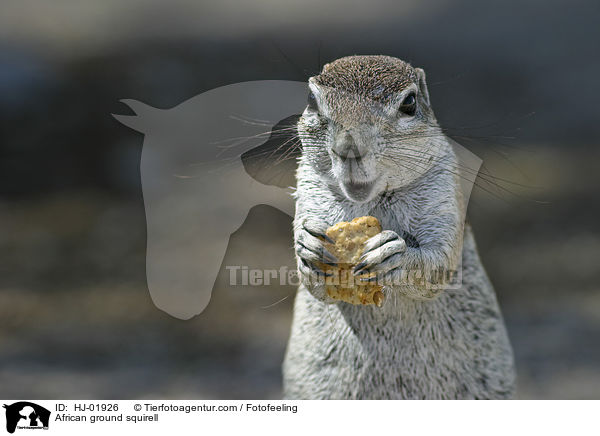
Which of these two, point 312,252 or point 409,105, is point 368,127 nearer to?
point 409,105

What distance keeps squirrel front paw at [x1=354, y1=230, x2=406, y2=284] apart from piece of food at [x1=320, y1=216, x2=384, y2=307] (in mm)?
38

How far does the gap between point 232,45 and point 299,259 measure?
4.41m

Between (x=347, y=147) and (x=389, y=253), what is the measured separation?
0.32 metres

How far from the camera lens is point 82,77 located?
6062 mm

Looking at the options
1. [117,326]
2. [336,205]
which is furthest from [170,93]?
[336,205]

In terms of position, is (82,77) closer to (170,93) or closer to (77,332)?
(170,93)

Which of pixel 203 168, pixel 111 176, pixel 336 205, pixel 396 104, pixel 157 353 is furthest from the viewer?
pixel 111 176
